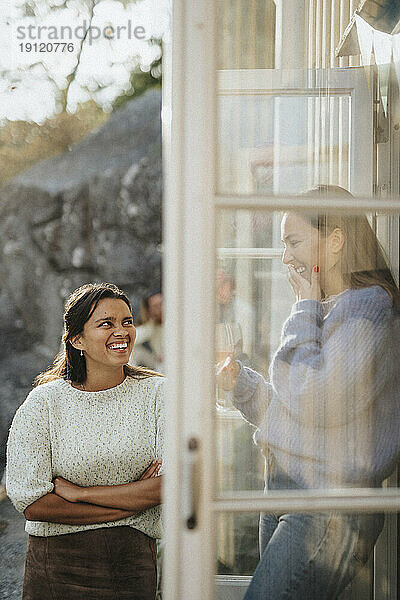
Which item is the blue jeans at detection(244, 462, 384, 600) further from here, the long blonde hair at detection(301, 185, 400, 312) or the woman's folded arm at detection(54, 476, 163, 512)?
the woman's folded arm at detection(54, 476, 163, 512)

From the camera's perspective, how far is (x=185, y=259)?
55.0 inches

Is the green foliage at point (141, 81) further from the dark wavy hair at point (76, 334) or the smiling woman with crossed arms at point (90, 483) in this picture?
the smiling woman with crossed arms at point (90, 483)

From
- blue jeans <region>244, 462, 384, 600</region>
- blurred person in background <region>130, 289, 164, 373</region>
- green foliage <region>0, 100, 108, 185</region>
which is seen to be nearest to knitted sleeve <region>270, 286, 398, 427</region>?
blue jeans <region>244, 462, 384, 600</region>

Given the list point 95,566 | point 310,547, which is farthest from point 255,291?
point 95,566

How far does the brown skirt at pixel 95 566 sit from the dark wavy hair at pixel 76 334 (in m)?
0.47

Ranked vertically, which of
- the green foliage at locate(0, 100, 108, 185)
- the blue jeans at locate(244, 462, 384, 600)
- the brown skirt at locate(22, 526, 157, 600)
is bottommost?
the brown skirt at locate(22, 526, 157, 600)

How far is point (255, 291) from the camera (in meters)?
1.50

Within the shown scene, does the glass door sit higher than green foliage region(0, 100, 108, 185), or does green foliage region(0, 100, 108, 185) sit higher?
green foliage region(0, 100, 108, 185)

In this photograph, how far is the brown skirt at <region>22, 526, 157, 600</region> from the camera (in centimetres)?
228

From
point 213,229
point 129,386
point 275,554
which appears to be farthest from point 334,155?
point 129,386

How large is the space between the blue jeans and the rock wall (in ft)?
16.0

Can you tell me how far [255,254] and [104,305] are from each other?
41.6 inches

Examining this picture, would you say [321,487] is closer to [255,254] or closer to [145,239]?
[255,254]

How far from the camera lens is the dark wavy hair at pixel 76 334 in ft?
7.97
